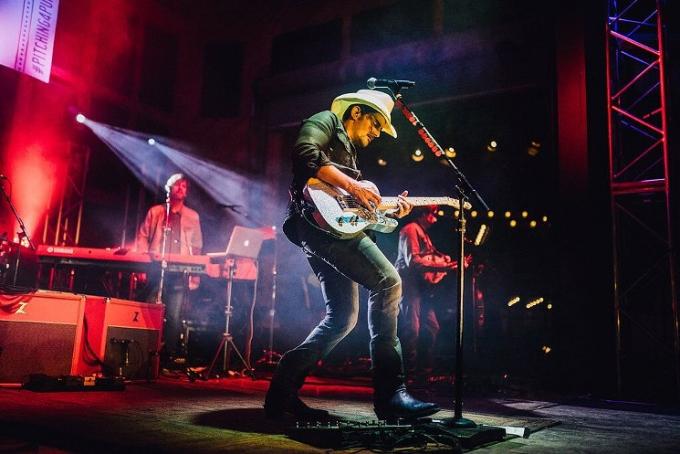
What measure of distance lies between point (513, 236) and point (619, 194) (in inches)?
226

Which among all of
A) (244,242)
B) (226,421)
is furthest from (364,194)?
(244,242)

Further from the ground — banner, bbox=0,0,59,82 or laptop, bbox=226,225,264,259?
banner, bbox=0,0,59,82

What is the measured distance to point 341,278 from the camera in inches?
136

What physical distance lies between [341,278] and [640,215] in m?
6.24

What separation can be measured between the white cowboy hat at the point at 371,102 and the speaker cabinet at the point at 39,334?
3.46 meters

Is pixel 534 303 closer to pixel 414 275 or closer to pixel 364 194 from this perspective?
pixel 414 275

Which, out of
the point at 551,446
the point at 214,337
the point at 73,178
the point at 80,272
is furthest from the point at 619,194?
the point at 73,178

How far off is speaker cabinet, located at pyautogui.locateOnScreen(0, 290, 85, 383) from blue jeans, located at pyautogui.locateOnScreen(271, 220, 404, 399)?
292 centimetres

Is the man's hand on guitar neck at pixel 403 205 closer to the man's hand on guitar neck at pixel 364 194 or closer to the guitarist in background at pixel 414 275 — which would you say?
the man's hand on guitar neck at pixel 364 194

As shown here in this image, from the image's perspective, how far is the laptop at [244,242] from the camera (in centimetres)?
680

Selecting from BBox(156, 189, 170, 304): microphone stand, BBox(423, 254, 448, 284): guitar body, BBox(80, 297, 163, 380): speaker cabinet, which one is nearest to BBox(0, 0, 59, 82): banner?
BBox(156, 189, 170, 304): microphone stand

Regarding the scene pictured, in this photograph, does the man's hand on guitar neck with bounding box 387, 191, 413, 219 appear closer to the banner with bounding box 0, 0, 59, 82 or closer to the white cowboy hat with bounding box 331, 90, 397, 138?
the white cowboy hat with bounding box 331, 90, 397, 138

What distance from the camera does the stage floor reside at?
107 inches

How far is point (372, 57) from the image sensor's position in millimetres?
10867
